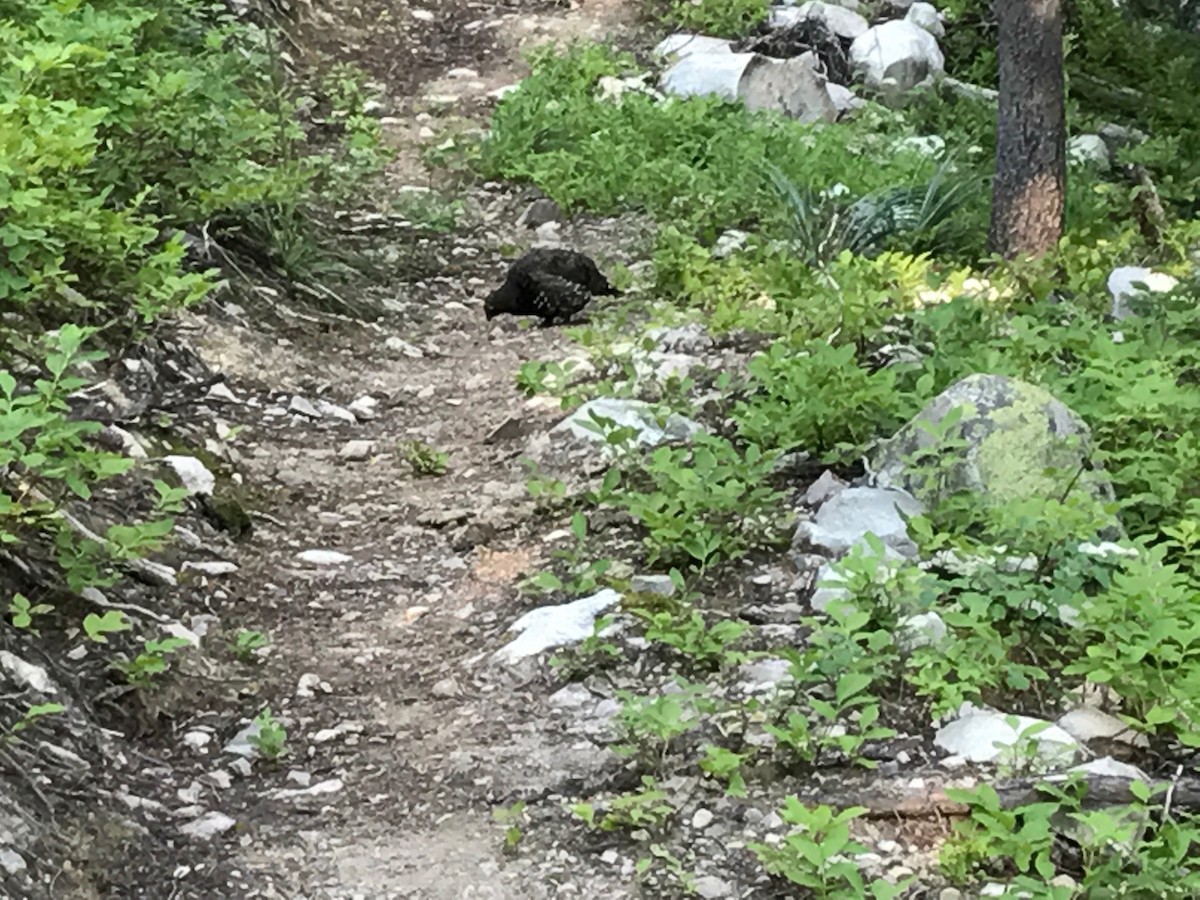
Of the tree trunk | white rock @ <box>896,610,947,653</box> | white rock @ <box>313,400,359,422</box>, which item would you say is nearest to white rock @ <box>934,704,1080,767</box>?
white rock @ <box>896,610,947,653</box>

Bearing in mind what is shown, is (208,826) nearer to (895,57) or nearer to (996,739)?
(996,739)

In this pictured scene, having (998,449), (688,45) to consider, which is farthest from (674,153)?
(998,449)

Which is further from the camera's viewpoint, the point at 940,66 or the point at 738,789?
the point at 940,66

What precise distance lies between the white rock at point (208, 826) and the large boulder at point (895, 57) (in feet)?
27.4

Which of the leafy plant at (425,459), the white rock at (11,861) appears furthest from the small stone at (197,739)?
the leafy plant at (425,459)

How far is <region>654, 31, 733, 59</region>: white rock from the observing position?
394 inches

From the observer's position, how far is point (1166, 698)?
312 cm

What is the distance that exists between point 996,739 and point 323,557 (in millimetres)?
2345

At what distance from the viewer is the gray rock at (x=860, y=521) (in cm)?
394

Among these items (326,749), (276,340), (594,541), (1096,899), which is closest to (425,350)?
(276,340)

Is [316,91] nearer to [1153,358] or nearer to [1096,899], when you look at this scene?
[1153,358]

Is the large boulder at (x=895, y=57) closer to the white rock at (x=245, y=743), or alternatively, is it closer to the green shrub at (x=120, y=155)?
the green shrub at (x=120, y=155)

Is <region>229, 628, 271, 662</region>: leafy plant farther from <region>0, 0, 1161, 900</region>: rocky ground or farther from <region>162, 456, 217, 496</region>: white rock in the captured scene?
<region>162, 456, 217, 496</region>: white rock

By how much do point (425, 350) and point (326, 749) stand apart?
10.2 feet
